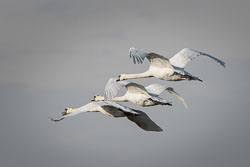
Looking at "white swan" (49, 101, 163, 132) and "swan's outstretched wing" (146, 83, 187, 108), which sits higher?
"swan's outstretched wing" (146, 83, 187, 108)

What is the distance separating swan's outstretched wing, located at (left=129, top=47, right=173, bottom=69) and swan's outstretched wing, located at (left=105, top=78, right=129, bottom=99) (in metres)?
1.79

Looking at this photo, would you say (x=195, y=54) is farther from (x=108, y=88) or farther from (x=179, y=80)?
(x=108, y=88)

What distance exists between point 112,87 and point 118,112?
2.04m

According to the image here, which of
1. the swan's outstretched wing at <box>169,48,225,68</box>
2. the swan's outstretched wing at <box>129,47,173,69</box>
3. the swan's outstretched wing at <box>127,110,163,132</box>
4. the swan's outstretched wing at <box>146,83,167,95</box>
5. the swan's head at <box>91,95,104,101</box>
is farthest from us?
the swan's head at <box>91,95,104,101</box>

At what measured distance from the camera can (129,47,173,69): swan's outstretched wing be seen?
155ft

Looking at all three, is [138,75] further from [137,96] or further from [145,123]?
[145,123]

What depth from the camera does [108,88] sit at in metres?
48.6

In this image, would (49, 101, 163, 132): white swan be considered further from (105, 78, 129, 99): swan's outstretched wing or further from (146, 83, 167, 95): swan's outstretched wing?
(146, 83, 167, 95): swan's outstretched wing

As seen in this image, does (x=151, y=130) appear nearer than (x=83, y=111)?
No

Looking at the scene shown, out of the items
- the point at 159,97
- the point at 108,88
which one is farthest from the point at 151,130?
A: the point at 108,88

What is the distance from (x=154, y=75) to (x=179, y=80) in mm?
1341

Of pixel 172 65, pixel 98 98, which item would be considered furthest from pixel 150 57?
pixel 98 98

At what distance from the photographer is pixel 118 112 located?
50375 mm

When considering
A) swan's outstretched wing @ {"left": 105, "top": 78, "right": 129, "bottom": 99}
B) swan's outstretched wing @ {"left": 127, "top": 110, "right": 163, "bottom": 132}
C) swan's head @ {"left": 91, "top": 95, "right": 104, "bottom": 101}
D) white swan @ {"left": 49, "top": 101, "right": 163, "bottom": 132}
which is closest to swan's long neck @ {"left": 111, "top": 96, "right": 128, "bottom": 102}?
white swan @ {"left": 49, "top": 101, "right": 163, "bottom": 132}
